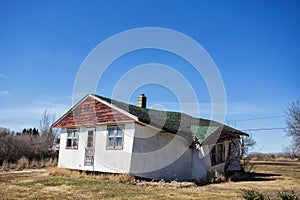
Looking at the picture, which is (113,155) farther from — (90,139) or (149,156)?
(90,139)

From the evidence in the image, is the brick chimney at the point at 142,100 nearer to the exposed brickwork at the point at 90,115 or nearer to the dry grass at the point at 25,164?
the exposed brickwork at the point at 90,115

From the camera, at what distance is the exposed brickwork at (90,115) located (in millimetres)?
17955

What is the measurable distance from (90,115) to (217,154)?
32.0 ft

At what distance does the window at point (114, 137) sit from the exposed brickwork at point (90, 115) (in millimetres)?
596

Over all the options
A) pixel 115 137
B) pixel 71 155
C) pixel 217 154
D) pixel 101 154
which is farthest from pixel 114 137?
pixel 217 154

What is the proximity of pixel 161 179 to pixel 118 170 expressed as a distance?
263 centimetres

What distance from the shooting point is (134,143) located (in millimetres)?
16641

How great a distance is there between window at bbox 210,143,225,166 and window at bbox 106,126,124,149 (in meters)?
6.90

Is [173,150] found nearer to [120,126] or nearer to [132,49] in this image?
[120,126]

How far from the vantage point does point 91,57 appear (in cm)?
2033

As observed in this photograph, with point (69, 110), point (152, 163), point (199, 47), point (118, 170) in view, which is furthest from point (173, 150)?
point (69, 110)

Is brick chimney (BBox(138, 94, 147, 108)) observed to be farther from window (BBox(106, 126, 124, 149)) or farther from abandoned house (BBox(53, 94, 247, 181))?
window (BBox(106, 126, 124, 149))

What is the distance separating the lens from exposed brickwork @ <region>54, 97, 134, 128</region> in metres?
18.0

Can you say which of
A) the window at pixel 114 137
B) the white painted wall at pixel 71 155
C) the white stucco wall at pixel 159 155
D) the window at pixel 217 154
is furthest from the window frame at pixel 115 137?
the window at pixel 217 154
